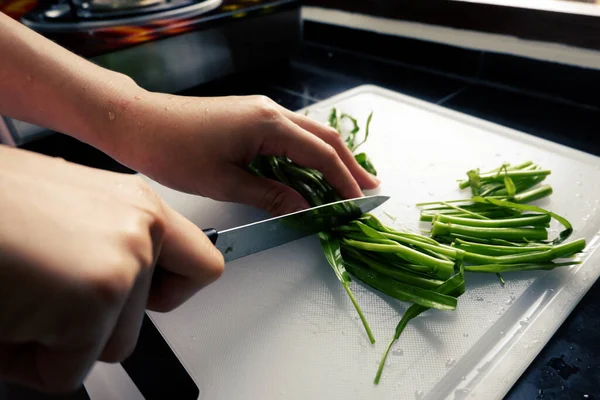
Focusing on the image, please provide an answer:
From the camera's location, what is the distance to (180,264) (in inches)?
22.6

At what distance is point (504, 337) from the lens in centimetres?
80

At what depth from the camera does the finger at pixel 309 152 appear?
963 millimetres

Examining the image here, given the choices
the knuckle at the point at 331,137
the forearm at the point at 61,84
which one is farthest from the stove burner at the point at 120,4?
the knuckle at the point at 331,137

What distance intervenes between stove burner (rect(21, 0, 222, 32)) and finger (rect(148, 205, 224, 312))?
1.25m

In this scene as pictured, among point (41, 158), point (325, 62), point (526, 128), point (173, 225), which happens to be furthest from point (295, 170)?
point (325, 62)

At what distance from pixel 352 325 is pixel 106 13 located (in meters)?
1.50

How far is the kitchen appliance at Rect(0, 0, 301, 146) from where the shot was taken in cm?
142

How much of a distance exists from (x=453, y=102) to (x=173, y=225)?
55.8 inches

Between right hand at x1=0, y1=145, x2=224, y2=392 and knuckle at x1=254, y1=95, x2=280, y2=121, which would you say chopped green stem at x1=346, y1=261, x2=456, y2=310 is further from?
right hand at x1=0, y1=145, x2=224, y2=392

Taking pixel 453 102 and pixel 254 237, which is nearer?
pixel 254 237

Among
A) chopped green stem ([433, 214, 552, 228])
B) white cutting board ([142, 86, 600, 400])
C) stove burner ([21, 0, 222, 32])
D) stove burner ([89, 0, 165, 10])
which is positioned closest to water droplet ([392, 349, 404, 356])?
white cutting board ([142, 86, 600, 400])

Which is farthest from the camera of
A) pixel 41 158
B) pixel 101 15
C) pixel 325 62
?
pixel 325 62

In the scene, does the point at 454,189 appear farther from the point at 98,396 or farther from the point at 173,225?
the point at 98,396

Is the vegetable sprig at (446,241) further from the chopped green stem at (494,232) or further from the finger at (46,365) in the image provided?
the finger at (46,365)
